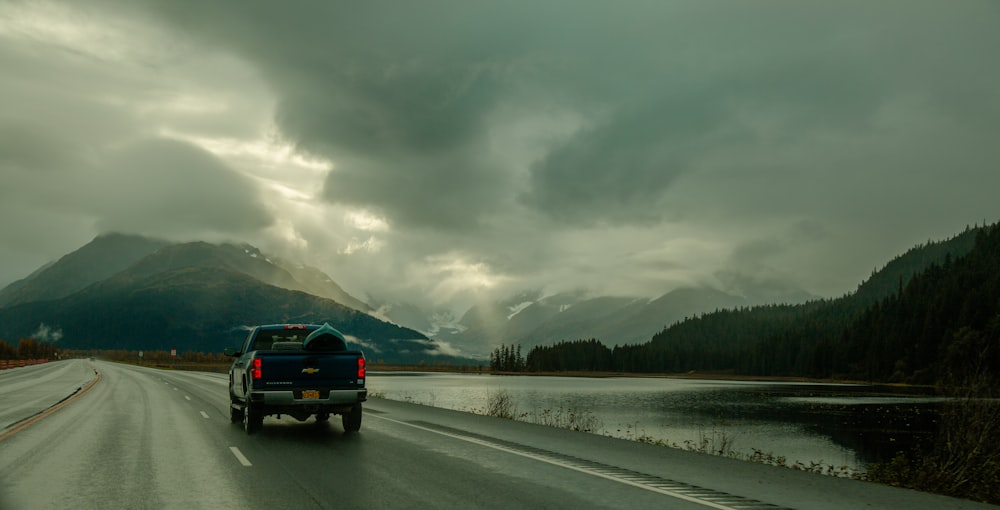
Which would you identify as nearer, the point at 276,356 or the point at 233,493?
the point at 233,493

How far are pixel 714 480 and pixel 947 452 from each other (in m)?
4.51

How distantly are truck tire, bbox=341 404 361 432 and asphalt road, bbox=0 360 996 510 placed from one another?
277mm

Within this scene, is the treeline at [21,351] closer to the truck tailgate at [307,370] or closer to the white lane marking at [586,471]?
the truck tailgate at [307,370]

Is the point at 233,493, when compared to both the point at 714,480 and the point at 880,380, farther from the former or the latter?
the point at 880,380

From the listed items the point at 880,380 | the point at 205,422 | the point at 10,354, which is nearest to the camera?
the point at 205,422

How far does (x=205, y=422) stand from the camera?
68.5 ft

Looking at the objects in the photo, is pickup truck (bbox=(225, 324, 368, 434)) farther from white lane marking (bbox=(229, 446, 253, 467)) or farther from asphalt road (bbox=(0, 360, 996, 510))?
white lane marking (bbox=(229, 446, 253, 467))

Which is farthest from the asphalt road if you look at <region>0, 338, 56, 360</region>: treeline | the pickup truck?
<region>0, 338, 56, 360</region>: treeline

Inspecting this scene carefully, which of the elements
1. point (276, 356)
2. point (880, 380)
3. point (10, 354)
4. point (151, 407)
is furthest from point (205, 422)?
point (10, 354)

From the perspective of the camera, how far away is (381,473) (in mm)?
11844

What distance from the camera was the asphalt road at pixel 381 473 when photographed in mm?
9688

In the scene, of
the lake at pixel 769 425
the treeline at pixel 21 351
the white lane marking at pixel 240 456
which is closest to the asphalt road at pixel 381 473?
the white lane marking at pixel 240 456

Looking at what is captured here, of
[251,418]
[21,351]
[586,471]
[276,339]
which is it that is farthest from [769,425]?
[21,351]

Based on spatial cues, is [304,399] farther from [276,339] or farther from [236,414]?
[236,414]
